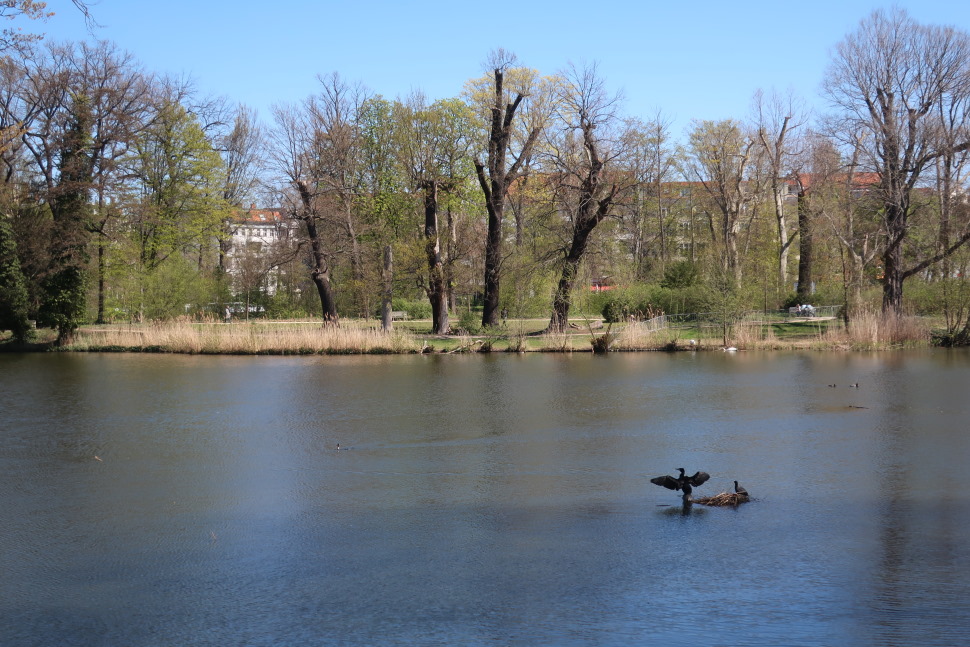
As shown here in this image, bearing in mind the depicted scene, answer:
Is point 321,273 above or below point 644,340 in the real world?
above

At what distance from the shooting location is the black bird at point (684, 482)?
29.7ft

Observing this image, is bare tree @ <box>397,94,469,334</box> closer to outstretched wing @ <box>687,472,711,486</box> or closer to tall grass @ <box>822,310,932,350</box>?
tall grass @ <box>822,310,932,350</box>

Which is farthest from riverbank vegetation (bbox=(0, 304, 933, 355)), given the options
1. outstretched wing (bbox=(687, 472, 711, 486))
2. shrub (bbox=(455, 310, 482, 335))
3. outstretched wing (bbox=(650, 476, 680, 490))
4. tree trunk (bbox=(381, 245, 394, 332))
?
outstretched wing (bbox=(687, 472, 711, 486))

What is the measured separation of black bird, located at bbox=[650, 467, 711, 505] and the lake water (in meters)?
0.19

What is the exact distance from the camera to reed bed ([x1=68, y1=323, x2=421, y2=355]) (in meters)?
28.2

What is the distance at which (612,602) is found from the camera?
22.0 feet

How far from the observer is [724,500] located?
919 cm

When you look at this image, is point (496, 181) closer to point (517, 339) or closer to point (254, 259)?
point (517, 339)

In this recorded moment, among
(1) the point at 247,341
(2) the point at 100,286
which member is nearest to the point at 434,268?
(1) the point at 247,341

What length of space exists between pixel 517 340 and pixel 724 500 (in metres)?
20.0

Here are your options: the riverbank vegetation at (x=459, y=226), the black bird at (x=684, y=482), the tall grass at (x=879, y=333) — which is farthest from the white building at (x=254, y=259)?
the black bird at (x=684, y=482)

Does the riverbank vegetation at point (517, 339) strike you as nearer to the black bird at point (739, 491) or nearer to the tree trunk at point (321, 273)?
the tree trunk at point (321, 273)

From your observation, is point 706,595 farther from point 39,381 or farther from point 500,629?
point 39,381

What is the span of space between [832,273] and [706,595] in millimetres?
37559
